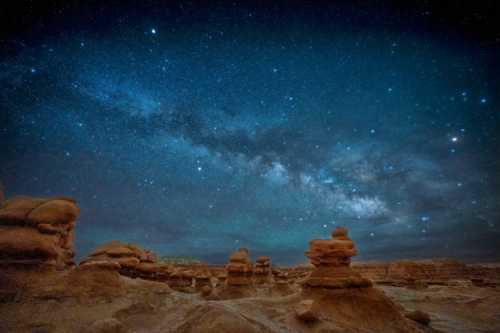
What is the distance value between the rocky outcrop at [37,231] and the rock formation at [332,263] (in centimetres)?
1340

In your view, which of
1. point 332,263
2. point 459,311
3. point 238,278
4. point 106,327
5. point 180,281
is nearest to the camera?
point 106,327

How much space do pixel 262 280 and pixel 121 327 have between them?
2314 centimetres

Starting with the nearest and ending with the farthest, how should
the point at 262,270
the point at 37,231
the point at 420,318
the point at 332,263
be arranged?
the point at 37,231 < the point at 420,318 < the point at 332,263 < the point at 262,270

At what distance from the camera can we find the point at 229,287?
2467cm

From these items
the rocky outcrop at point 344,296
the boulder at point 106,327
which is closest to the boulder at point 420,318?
the rocky outcrop at point 344,296

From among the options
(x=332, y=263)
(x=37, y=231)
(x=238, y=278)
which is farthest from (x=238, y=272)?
(x=37, y=231)

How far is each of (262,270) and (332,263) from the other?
56.2 feet

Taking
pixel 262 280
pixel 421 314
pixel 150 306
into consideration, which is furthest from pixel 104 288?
pixel 262 280

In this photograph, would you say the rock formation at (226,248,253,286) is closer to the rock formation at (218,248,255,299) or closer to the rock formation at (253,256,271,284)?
the rock formation at (218,248,255,299)

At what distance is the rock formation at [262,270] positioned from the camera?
96.2ft

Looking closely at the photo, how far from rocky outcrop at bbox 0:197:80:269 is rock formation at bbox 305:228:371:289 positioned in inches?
527

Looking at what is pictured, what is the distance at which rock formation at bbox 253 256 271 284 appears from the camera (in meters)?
29.3

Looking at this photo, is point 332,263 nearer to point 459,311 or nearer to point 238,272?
point 238,272

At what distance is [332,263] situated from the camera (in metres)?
14.8
